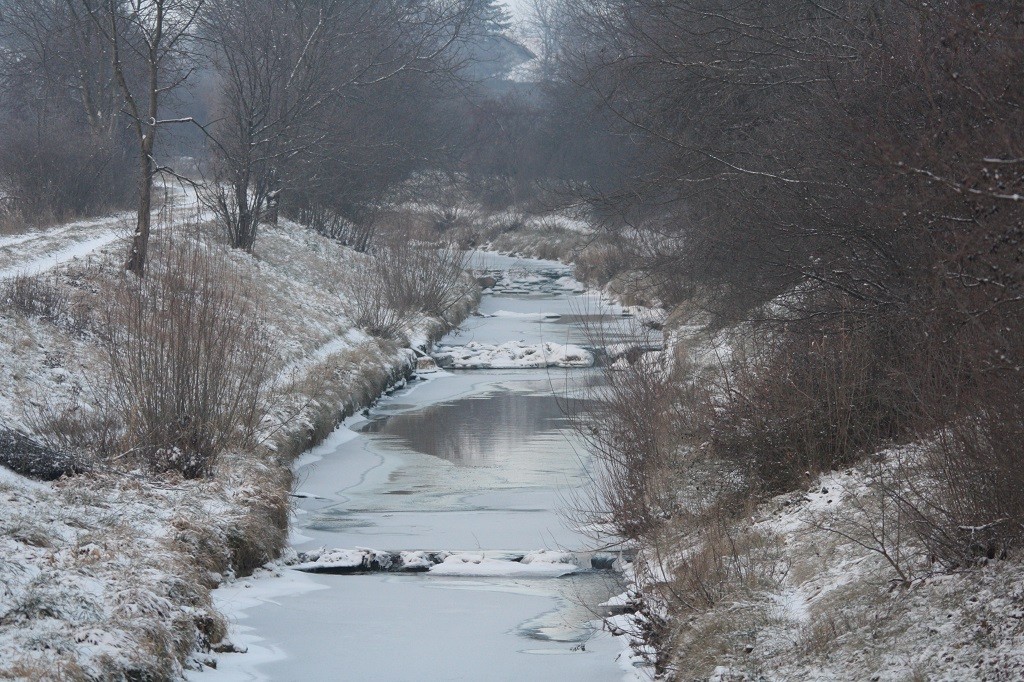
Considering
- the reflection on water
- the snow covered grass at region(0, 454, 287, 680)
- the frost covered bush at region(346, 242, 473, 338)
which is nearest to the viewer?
the snow covered grass at region(0, 454, 287, 680)

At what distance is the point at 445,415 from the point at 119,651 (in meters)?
11.6

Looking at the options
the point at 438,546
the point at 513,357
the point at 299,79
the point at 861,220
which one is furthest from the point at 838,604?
the point at 299,79

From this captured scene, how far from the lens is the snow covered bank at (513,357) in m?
22.5

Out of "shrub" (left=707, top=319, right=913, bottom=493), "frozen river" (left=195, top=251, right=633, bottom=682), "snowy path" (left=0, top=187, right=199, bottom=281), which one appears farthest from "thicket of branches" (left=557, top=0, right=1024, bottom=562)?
"snowy path" (left=0, top=187, right=199, bottom=281)

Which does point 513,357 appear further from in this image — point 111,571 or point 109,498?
point 111,571

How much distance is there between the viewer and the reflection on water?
14.6m

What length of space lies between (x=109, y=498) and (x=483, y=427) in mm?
8353

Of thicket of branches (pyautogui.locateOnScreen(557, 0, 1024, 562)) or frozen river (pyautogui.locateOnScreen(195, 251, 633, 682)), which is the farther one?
frozen river (pyautogui.locateOnScreen(195, 251, 633, 682))

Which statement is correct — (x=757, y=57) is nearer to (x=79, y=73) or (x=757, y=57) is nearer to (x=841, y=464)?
(x=841, y=464)

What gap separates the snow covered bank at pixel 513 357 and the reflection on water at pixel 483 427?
10.9 ft

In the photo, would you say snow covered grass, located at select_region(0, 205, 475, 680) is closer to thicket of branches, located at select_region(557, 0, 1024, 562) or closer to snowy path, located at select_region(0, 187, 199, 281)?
snowy path, located at select_region(0, 187, 199, 281)

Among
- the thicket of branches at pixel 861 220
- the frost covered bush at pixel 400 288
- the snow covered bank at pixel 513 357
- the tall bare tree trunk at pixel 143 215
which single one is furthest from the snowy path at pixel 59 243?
the thicket of branches at pixel 861 220

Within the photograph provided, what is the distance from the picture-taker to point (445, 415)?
17.4 m

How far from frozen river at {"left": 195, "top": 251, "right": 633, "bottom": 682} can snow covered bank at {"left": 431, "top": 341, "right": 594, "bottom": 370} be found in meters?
2.47
